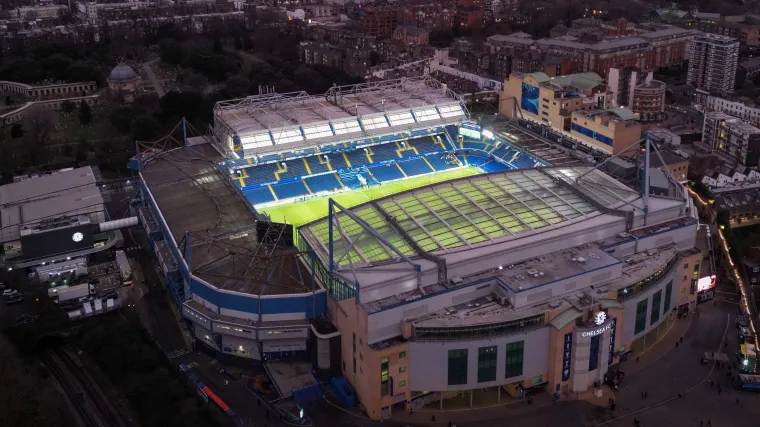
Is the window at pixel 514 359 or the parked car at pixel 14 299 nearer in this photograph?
the window at pixel 514 359

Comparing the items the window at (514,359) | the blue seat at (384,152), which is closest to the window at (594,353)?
the window at (514,359)

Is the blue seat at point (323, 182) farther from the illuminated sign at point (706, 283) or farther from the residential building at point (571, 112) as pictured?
the illuminated sign at point (706, 283)

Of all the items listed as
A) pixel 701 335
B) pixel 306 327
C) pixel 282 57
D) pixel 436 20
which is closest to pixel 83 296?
pixel 306 327

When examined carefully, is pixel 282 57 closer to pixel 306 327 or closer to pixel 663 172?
pixel 663 172

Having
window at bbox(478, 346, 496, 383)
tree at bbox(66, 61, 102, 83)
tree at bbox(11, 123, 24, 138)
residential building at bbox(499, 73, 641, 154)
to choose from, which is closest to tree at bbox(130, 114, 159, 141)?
tree at bbox(11, 123, 24, 138)

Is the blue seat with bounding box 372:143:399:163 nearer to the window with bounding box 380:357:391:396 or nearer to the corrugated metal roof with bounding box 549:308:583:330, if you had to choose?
the corrugated metal roof with bounding box 549:308:583:330

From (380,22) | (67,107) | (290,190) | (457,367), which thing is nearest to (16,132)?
(67,107)
